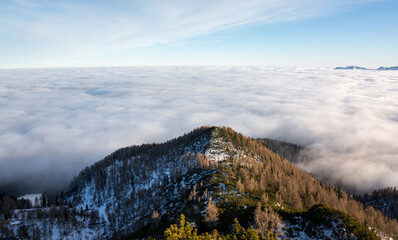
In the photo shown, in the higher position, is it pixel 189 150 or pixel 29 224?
pixel 189 150

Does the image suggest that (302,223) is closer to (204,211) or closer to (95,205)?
(204,211)

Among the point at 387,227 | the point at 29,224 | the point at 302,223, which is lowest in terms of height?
the point at 29,224

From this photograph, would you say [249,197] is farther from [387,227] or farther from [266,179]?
[387,227]

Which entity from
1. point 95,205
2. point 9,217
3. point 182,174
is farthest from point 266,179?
point 9,217

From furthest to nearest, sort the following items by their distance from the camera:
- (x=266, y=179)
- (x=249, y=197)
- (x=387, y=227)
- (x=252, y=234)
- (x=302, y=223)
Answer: (x=266, y=179)
(x=387, y=227)
(x=249, y=197)
(x=302, y=223)
(x=252, y=234)

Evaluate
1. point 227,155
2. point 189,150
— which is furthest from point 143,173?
point 227,155

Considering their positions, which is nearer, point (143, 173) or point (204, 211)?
point (204, 211)

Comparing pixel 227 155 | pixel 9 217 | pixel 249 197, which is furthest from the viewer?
pixel 227 155
